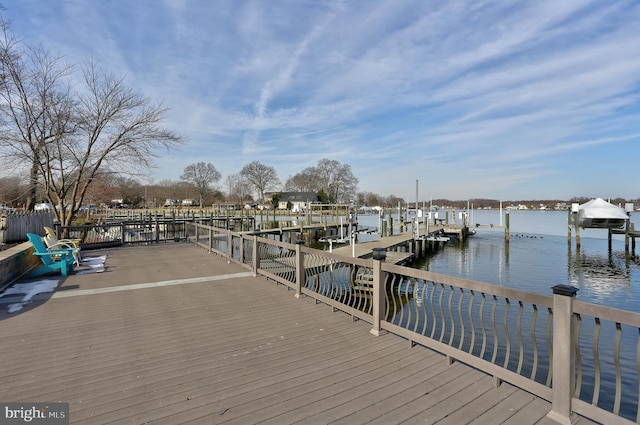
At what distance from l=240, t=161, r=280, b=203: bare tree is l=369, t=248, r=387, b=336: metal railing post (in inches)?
2646

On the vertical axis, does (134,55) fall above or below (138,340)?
above

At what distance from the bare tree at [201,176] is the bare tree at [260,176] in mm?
6432

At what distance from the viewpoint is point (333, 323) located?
4477mm

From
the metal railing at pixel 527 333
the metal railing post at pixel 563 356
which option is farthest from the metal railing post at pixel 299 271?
the metal railing post at pixel 563 356

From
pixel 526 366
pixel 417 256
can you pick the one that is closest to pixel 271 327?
pixel 526 366

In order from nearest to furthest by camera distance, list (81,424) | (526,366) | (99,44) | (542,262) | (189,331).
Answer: (81,424), (189,331), (526,366), (99,44), (542,262)

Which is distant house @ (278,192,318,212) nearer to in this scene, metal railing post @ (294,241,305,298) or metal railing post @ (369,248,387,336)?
metal railing post @ (294,241,305,298)

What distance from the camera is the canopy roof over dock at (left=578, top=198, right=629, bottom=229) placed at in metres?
21.8

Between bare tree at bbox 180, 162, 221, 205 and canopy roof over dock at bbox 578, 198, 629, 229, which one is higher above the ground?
bare tree at bbox 180, 162, 221, 205

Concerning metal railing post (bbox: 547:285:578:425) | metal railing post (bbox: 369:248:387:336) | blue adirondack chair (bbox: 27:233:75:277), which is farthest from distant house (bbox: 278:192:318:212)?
metal railing post (bbox: 547:285:578:425)

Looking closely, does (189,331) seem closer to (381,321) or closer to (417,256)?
(381,321)

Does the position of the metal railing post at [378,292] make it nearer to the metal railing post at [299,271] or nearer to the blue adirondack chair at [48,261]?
the metal railing post at [299,271]

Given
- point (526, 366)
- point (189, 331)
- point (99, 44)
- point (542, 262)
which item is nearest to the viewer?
point (189, 331)

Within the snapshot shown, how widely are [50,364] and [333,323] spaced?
3.08 m
